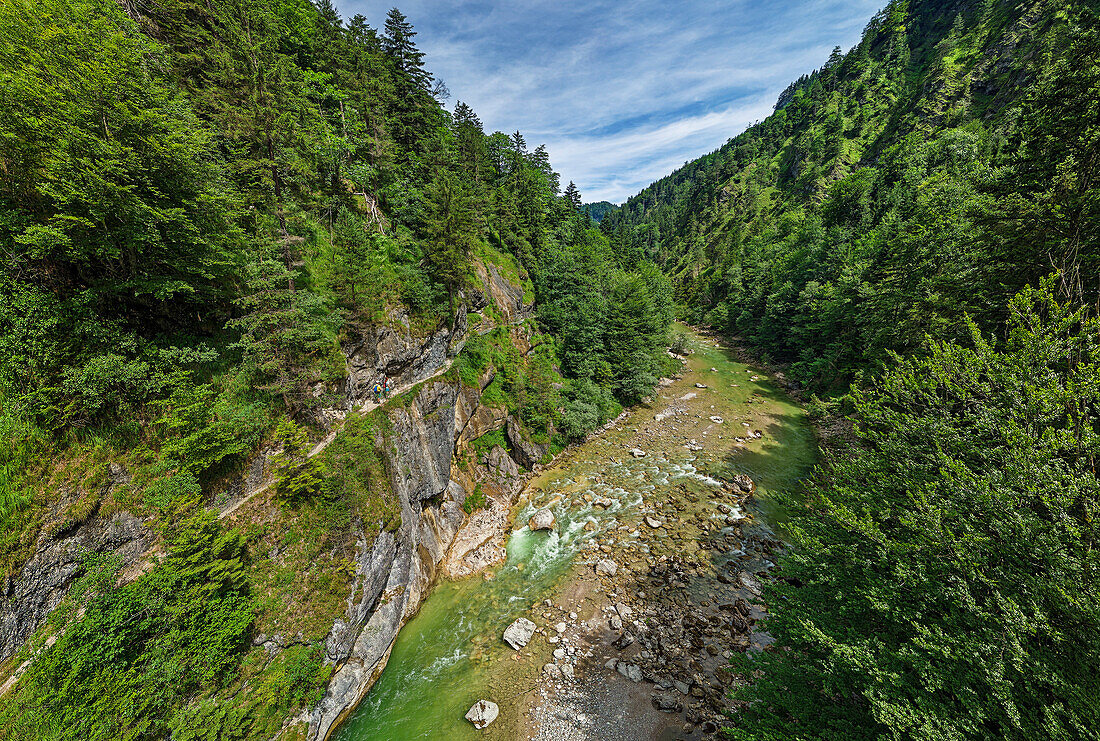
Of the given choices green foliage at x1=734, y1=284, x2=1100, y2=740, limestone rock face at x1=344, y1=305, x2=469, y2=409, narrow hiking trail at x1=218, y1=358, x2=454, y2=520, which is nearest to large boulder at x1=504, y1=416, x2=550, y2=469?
narrow hiking trail at x1=218, y1=358, x2=454, y2=520

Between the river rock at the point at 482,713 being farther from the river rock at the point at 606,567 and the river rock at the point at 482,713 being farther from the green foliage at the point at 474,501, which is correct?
the green foliage at the point at 474,501

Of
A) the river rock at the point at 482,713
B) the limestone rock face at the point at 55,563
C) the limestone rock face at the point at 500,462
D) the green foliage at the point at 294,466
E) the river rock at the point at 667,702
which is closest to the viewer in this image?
the limestone rock face at the point at 55,563

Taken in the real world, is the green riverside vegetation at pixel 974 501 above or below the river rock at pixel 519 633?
above

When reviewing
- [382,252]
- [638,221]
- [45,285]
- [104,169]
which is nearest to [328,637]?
[45,285]

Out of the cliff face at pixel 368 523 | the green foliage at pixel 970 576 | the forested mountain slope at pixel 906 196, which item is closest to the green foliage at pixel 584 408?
the cliff face at pixel 368 523

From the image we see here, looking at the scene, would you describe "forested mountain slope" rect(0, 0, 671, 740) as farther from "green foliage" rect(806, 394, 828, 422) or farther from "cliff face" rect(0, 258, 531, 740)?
"green foliage" rect(806, 394, 828, 422)

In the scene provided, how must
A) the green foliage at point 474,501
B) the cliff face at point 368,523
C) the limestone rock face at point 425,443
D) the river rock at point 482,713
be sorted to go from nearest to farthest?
the cliff face at point 368,523 < the river rock at point 482,713 < the limestone rock face at point 425,443 < the green foliage at point 474,501
